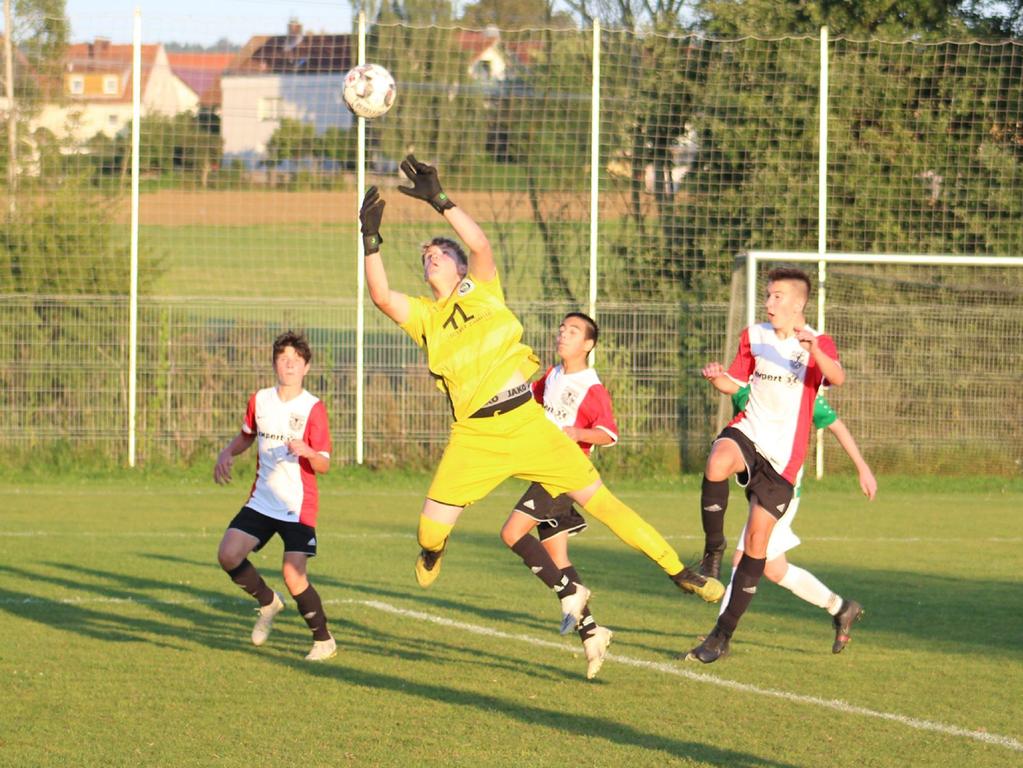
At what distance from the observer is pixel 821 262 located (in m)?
17.7

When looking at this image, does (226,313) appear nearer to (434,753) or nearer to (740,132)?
(740,132)

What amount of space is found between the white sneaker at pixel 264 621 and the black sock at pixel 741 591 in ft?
8.06

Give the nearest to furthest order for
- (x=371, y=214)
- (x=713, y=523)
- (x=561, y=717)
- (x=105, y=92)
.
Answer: (x=561, y=717) < (x=371, y=214) < (x=713, y=523) < (x=105, y=92)

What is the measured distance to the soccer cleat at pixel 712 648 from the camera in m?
7.91

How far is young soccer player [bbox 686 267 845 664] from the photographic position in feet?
26.3

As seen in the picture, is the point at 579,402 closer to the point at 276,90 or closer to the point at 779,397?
the point at 779,397

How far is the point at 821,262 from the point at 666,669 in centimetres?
1064

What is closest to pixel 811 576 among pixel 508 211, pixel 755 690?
pixel 755 690

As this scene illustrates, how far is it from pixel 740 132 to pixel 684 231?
147cm

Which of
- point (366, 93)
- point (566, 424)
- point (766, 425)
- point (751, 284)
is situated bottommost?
point (566, 424)

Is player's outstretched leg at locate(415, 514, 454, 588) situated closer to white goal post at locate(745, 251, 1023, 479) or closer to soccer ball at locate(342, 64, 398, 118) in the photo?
soccer ball at locate(342, 64, 398, 118)

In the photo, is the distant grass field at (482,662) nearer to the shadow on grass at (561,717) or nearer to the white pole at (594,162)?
the shadow on grass at (561,717)

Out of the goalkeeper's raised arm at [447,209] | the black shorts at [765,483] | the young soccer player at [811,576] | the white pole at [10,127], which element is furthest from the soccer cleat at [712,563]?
the white pole at [10,127]

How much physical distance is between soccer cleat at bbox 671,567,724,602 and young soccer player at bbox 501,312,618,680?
698mm
